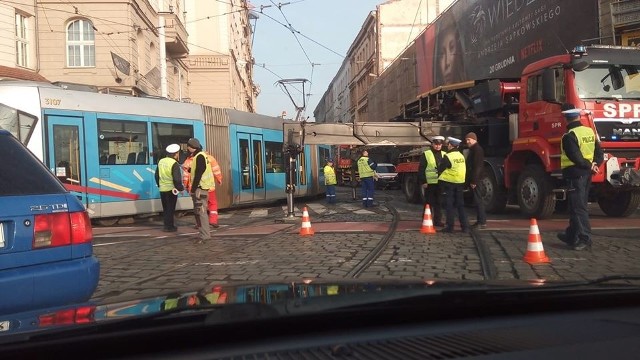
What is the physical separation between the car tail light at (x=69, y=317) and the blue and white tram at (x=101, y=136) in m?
9.36

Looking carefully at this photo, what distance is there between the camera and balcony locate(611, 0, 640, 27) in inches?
634

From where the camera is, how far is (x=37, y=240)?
3.60 meters

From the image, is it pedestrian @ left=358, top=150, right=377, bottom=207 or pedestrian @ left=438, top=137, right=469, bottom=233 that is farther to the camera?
pedestrian @ left=358, top=150, right=377, bottom=207

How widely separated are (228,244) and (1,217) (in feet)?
18.3

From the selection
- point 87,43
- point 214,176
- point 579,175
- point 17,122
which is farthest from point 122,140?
point 87,43

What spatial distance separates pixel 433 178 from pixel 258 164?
25.2 ft

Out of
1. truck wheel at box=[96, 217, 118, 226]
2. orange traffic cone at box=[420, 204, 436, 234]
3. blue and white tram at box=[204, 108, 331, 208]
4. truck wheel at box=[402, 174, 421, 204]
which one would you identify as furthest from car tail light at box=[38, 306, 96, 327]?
truck wheel at box=[402, 174, 421, 204]

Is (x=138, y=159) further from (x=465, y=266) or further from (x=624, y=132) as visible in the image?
(x=624, y=132)

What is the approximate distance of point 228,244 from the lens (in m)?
8.92

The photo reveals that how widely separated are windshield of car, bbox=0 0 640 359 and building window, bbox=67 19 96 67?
72 millimetres

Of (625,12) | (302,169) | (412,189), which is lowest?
(412,189)

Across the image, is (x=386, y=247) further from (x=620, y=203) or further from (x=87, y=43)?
(x=87, y=43)

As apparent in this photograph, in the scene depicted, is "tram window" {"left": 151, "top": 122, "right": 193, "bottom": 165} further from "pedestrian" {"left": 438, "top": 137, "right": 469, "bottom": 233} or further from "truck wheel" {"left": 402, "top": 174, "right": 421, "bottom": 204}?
"truck wheel" {"left": 402, "top": 174, "right": 421, "bottom": 204}

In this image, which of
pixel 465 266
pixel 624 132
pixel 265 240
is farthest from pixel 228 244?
pixel 624 132
